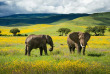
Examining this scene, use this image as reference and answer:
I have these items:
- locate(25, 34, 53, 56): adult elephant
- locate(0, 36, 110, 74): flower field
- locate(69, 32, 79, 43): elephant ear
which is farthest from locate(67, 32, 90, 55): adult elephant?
locate(25, 34, 53, 56): adult elephant

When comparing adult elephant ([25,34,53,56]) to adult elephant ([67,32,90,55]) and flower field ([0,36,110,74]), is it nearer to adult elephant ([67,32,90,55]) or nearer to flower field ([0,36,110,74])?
flower field ([0,36,110,74])

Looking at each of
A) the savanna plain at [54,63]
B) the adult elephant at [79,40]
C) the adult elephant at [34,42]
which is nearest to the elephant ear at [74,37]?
the adult elephant at [79,40]

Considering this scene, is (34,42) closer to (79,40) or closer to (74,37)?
(74,37)

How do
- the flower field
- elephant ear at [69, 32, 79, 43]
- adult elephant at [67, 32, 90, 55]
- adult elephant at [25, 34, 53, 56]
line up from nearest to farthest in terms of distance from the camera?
the flower field
adult elephant at [25, 34, 53, 56]
adult elephant at [67, 32, 90, 55]
elephant ear at [69, 32, 79, 43]

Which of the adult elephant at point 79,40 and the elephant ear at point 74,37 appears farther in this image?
the elephant ear at point 74,37

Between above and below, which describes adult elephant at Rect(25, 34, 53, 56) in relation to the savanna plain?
above

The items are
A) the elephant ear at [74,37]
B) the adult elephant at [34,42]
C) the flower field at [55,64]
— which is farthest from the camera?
the elephant ear at [74,37]

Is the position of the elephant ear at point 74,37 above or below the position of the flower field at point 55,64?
above

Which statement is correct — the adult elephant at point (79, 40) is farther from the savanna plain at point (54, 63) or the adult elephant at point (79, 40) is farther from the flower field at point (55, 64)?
the flower field at point (55, 64)

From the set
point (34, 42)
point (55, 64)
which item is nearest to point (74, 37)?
point (34, 42)

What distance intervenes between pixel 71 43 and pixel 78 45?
4.35 ft

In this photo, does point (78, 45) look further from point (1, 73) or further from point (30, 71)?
point (1, 73)

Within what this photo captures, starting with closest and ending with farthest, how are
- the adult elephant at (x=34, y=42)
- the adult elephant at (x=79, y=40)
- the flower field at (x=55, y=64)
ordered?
1. the flower field at (x=55, y=64)
2. the adult elephant at (x=34, y=42)
3. the adult elephant at (x=79, y=40)

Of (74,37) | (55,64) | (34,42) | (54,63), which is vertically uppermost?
(74,37)
